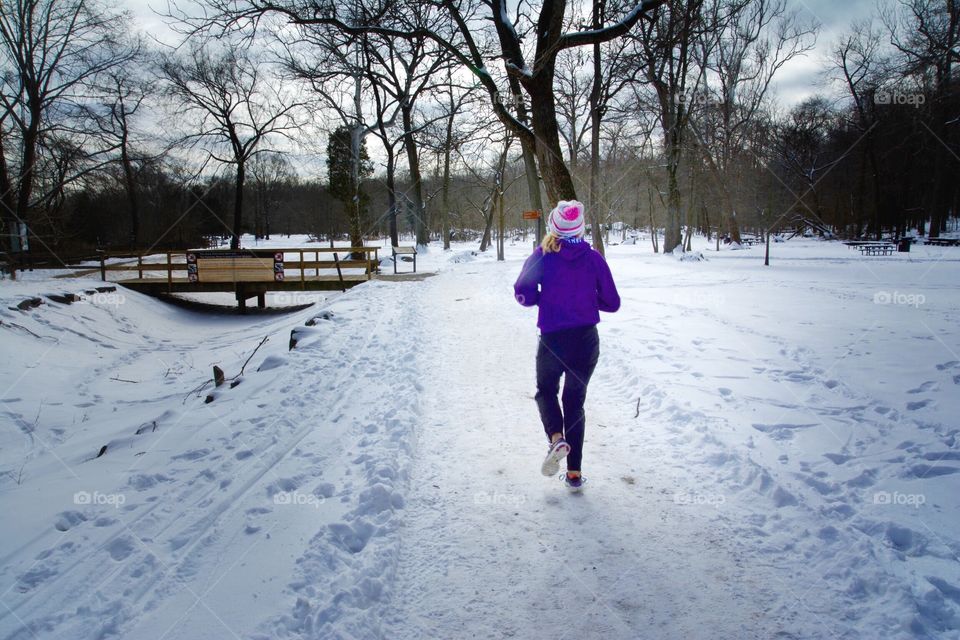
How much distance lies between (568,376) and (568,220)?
3.75 ft

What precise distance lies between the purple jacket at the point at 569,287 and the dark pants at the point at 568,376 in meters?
0.10

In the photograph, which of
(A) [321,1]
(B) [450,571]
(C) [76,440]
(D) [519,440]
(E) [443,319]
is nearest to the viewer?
(B) [450,571]

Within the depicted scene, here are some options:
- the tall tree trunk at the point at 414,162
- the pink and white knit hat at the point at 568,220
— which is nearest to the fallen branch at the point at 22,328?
the pink and white knit hat at the point at 568,220

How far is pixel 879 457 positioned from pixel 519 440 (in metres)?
2.86

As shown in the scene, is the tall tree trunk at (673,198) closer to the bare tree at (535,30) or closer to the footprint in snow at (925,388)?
the bare tree at (535,30)

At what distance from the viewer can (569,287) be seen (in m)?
3.76

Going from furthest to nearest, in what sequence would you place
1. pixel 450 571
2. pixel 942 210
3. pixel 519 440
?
pixel 942 210 < pixel 519 440 < pixel 450 571

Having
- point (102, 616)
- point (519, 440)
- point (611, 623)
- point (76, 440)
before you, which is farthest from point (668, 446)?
point (76, 440)

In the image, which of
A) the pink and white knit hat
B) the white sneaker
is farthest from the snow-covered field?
the pink and white knit hat

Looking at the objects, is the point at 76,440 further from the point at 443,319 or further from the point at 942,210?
the point at 942,210

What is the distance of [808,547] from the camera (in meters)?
3.06

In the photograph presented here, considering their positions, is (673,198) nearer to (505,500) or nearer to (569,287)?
(569,287)

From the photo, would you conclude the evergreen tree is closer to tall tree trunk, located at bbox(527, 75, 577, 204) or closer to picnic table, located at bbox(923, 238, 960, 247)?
tall tree trunk, located at bbox(527, 75, 577, 204)

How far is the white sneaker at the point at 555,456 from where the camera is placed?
3.76 meters
